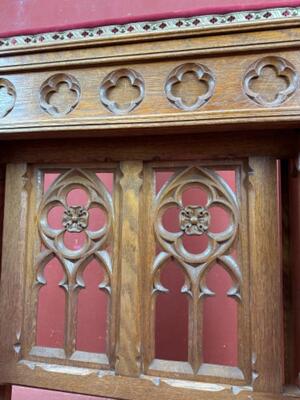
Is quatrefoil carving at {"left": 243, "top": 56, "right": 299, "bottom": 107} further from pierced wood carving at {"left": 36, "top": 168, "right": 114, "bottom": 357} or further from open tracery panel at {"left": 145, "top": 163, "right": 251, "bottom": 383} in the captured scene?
pierced wood carving at {"left": 36, "top": 168, "right": 114, "bottom": 357}

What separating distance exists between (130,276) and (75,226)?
137 millimetres

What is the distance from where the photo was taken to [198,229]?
0.67 metres

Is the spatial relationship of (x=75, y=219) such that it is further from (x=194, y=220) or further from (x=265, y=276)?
(x=265, y=276)

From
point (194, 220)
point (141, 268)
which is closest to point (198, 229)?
point (194, 220)

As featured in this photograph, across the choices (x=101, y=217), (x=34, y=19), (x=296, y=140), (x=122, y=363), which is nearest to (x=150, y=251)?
(x=122, y=363)

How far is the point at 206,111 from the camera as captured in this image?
595 mm

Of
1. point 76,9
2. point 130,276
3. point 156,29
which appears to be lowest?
point 130,276

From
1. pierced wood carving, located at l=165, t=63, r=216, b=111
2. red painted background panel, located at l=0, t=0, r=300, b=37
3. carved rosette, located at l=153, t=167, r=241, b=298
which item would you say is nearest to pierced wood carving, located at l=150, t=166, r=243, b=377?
carved rosette, located at l=153, t=167, r=241, b=298

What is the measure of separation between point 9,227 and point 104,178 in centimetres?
36

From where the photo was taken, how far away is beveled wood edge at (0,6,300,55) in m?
0.58

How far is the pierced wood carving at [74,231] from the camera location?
0.71 meters

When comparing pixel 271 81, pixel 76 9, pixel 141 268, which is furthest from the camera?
pixel 76 9

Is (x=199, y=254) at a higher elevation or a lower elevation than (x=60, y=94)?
lower

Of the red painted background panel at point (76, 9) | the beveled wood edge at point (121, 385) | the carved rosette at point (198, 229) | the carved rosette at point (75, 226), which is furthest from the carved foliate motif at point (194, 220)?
the red painted background panel at point (76, 9)
